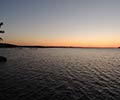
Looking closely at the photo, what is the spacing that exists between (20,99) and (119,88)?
1430 centimetres

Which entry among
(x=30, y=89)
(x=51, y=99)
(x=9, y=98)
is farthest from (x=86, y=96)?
(x=9, y=98)

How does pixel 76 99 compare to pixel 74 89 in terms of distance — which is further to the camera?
pixel 74 89

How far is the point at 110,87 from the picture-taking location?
2208 centimetres

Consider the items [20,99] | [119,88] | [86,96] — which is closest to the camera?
[20,99]

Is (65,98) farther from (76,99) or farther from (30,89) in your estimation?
(30,89)

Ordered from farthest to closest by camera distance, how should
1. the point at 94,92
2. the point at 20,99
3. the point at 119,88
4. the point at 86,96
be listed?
the point at 119,88 → the point at 94,92 → the point at 86,96 → the point at 20,99

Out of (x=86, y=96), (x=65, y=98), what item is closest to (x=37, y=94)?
(x=65, y=98)

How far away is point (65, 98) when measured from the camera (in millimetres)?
17188

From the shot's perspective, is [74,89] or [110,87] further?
[110,87]

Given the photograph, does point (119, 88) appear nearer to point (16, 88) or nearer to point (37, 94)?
point (37, 94)

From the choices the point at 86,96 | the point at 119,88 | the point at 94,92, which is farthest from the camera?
the point at 119,88

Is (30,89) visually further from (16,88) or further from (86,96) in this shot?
(86,96)

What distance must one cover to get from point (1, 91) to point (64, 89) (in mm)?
8367

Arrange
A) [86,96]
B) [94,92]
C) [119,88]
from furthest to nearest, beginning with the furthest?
1. [119,88]
2. [94,92]
3. [86,96]
